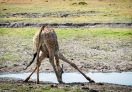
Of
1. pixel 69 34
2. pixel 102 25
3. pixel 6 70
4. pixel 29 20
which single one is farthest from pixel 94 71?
pixel 29 20

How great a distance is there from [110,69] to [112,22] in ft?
44.5

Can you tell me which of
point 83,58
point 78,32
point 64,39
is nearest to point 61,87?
point 83,58

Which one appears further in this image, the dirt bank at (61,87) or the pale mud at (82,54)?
the pale mud at (82,54)

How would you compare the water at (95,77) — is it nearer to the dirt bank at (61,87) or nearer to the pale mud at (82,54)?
the pale mud at (82,54)

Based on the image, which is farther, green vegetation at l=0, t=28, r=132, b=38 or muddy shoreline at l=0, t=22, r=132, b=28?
muddy shoreline at l=0, t=22, r=132, b=28

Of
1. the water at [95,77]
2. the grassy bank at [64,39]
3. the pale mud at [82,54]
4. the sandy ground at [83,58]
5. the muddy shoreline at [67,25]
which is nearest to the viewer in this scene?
the sandy ground at [83,58]

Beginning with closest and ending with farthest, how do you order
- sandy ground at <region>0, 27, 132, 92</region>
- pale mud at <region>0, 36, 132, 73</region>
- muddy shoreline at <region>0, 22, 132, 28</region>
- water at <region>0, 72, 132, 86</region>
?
1. sandy ground at <region>0, 27, 132, 92</region>
2. water at <region>0, 72, 132, 86</region>
3. pale mud at <region>0, 36, 132, 73</region>
4. muddy shoreline at <region>0, 22, 132, 28</region>

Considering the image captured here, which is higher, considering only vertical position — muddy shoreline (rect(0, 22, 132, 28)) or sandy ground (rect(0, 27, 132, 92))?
sandy ground (rect(0, 27, 132, 92))

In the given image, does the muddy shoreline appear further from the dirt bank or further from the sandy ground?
the dirt bank

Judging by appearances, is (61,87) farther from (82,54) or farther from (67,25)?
→ (67,25)

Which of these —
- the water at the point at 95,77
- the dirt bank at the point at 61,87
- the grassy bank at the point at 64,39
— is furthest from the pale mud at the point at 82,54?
the dirt bank at the point at 61,87

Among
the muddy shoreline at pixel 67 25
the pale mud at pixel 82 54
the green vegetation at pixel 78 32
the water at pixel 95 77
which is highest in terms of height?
the water at pixel 95 77

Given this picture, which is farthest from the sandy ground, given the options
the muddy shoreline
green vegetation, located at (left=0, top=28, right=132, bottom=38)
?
the muddy shoreline

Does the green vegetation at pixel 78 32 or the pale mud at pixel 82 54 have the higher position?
the pale mud at pixel 82 54
